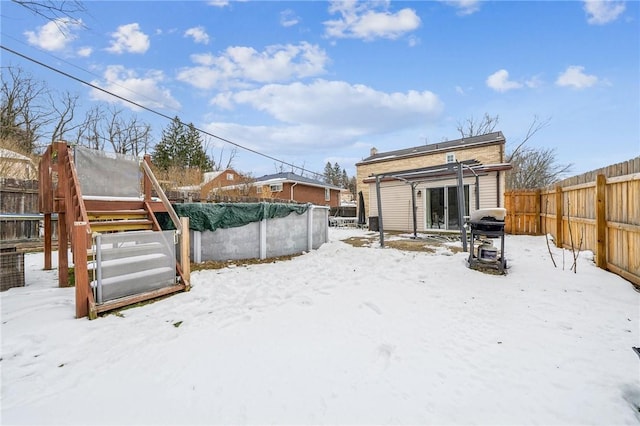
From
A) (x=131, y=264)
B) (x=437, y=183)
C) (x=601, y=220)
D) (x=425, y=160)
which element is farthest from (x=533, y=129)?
(x=131, y=264)

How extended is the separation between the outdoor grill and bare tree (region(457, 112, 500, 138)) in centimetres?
2183

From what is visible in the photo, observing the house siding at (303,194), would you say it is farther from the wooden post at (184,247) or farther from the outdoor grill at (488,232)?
the outdoor grill at (488,232)

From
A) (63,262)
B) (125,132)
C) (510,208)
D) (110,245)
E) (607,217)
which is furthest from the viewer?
(125,132)

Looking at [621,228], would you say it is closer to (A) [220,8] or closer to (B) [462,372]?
(B) [462,372]

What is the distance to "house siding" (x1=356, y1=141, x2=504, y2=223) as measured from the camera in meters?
14.3

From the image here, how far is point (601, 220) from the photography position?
4.68 meters

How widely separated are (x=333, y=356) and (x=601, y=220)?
18.0ft

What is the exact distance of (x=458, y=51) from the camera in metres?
9.62

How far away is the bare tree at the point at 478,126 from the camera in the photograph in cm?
2316

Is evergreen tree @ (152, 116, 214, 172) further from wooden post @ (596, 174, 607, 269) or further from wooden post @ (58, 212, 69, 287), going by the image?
wooden post @ (596, 174, 607, 269)

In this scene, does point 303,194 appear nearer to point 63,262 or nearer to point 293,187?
point 293,187

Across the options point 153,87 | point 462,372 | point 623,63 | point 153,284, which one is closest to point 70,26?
point 153,284

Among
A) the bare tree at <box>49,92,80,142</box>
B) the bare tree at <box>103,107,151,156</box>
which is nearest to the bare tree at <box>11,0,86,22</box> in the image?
the bare tree at <box>49,92,80,142</box>

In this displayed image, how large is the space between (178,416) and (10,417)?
1.02m
